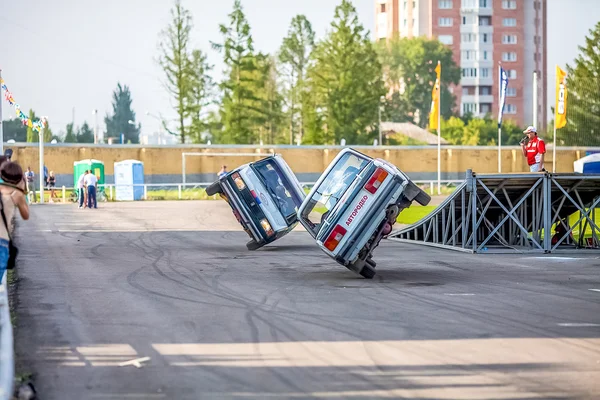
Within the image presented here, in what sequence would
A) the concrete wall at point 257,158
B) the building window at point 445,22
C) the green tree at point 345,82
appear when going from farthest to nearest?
the building window at point 445,22, the green tree at point 345,82, the concrete wall at point 257,158

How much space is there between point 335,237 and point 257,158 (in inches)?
2388

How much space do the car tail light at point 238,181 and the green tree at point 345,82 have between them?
64.1 m

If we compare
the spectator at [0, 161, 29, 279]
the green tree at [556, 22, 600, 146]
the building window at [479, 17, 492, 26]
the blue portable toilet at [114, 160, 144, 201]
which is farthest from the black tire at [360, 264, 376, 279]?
the building window at [479, 17, 492, 26]

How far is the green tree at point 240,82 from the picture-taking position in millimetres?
83250

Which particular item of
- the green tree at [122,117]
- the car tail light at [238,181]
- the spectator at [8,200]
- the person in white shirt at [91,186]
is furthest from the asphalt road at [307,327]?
the green tree at [122,117]

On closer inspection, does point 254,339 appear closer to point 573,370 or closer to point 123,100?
point 573,370

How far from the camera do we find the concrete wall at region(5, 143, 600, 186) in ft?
232

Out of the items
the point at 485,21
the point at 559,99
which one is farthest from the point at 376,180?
the point at 485,21

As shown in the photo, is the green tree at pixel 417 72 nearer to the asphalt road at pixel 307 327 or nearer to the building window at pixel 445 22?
the building window at pixel 445 22

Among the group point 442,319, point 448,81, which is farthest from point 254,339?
point 448,81

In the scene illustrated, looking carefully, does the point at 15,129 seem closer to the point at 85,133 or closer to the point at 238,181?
the point at 85,133

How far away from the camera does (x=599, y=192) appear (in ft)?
72.2

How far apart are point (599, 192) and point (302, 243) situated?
708 cm

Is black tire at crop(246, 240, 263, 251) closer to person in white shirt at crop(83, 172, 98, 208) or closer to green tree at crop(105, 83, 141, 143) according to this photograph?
person in white shirt at crop(83, 172, 98, 208)
